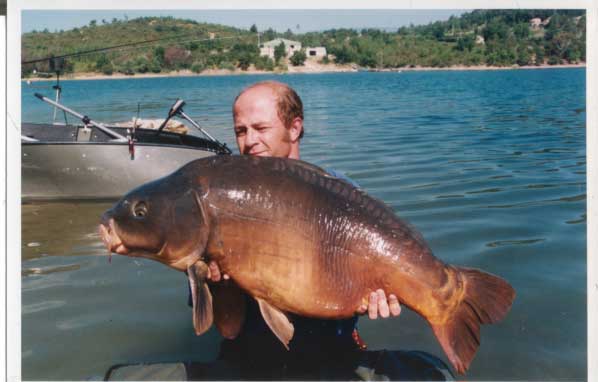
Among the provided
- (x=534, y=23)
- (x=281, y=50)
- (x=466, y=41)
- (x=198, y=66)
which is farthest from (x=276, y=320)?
(x=198, y=66)

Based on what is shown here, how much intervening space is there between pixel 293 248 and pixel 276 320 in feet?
1.12

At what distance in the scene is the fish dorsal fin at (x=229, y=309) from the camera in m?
2.77

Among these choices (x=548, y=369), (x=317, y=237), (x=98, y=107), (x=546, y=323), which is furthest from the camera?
(x=98, y=107)

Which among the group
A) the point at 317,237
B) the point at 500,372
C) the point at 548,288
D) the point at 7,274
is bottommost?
the point at 500,372

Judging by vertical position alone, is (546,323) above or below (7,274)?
below

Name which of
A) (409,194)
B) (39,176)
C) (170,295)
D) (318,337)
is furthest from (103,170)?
(318,337)

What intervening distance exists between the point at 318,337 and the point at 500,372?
5.30 feet

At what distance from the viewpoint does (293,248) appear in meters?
2.37

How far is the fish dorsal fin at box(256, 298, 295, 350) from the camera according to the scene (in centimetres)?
246

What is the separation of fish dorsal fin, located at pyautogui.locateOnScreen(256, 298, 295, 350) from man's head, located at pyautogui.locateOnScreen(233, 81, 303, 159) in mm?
856

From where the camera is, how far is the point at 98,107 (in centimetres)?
2472

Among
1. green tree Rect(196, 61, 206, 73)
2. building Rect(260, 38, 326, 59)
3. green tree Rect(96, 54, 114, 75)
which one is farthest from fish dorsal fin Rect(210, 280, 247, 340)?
green tree Rect(196, 61, 206, 73)

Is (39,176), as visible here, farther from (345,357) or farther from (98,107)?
(98,107)

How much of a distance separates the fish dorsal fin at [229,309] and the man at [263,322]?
0.21 m
